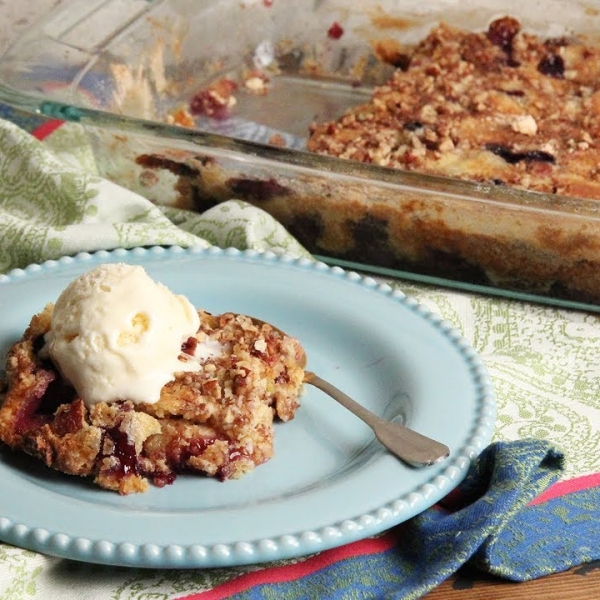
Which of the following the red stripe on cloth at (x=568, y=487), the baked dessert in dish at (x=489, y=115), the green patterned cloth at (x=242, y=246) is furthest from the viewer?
the baked dessert in dish at (x=489, y=115)

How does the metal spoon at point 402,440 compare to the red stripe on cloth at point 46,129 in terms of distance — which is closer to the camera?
the metal spoon at point 402,440

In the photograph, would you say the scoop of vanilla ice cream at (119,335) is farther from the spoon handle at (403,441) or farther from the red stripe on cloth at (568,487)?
the red stripe on cloth at (568,487)

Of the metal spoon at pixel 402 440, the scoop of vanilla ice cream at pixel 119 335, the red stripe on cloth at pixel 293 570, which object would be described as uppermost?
the scoop of vanilla ice cream at pixel 119 335

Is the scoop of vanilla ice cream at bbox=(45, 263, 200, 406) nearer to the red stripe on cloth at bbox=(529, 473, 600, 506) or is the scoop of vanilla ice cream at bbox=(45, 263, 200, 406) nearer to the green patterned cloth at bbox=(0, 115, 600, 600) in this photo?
the green patterned cloth at bbox=(0, 115, 600, 600)

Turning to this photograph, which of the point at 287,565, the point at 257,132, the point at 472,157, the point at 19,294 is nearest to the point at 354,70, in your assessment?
the point at 257,132

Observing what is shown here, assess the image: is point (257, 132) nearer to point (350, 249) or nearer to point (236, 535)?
point (350, 249)

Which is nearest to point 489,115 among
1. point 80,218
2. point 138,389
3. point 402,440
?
point 80,218

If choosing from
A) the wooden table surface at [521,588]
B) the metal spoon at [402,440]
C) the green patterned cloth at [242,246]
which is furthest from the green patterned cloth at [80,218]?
the wooden table surface at [521,588]

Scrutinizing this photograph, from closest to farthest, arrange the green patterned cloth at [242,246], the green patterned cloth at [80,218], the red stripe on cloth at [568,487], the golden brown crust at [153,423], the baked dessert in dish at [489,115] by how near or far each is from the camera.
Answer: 1. the golden brown crust at [153,423]
2. the red stripe on cloth at [568,487]
3. the green patterned cloth at [242,246]
4. the green patterned cloth at [80,218]
5. the baked dessert in dish at [489,115]

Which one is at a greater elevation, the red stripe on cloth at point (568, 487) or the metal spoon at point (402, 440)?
the metal spoon at point (402, 440)
